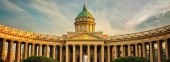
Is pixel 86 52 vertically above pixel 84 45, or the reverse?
pixel 84 45

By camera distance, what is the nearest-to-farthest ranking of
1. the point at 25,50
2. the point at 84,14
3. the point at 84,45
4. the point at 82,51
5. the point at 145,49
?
the point at 25,50, the point at 145,49, the point at 84,45, the point at 82,51, the point at 84,14

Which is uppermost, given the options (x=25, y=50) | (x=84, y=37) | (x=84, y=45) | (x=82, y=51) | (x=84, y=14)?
(x=84, y=14)

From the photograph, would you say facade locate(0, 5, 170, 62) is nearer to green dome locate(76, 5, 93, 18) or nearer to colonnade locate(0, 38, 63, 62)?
colonnade locate(0, 38, 63, 62)

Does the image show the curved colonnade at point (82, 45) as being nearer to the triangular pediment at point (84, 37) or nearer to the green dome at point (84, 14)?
the triangular pediment at point (84, 37)

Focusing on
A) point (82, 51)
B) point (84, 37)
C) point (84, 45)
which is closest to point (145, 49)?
point (84, 37)

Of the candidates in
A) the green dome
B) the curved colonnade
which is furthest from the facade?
the green dome

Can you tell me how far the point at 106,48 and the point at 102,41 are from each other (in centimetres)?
512

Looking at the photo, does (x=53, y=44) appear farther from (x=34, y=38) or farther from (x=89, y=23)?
(x=89, y=23)

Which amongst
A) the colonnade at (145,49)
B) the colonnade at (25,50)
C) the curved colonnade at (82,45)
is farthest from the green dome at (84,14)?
the colonnade at (145,49)

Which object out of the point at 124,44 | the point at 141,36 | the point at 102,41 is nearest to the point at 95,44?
the point at 102,41

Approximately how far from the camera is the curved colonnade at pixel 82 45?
279 ft

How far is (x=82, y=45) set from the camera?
103 meters

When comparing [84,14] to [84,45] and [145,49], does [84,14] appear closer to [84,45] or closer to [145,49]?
[84,45]

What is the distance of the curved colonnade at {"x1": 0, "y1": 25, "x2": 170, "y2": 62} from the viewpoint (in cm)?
8498
